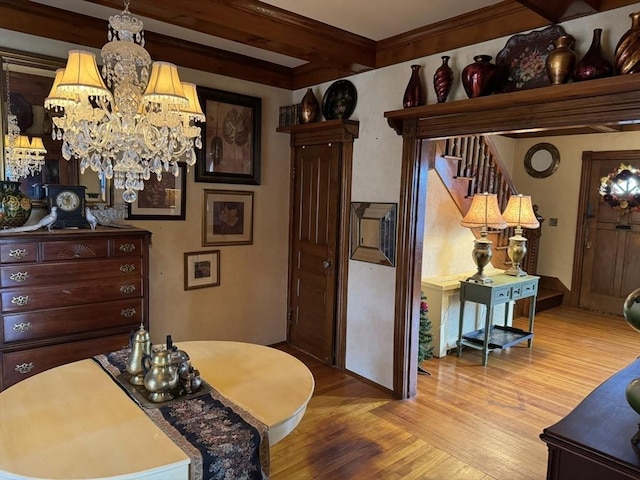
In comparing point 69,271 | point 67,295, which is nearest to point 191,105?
point 69,271

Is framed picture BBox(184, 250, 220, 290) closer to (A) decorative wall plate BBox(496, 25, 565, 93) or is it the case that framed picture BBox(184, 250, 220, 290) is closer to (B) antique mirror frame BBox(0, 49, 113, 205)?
(B) antique mirror frame BBox(0, 49, 113, 205)

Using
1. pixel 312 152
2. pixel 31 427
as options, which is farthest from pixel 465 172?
pixel 31 427

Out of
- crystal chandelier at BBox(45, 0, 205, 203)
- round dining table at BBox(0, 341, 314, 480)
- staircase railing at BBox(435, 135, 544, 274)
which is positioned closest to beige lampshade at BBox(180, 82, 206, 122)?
crystal chandelier at BBox(45, 0, 205, 203)

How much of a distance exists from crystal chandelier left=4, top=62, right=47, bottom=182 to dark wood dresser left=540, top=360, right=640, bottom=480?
10.6ft

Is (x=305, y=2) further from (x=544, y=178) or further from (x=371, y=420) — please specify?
(x=544, y=178)

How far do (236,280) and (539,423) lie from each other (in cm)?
268

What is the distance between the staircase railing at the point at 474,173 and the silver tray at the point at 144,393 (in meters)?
3.08

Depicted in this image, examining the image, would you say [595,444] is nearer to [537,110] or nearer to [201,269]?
[537,110]

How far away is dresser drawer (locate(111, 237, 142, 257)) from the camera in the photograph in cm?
284

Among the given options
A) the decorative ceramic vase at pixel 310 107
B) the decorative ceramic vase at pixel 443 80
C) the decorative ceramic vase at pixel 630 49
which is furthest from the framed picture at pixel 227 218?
the decorative ceramic vase at pixel 630 49

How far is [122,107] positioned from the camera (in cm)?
187

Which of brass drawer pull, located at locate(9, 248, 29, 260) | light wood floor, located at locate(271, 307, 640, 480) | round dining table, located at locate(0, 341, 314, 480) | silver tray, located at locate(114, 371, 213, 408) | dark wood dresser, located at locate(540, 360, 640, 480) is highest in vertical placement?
brass drawer pull, located at locate(9, 248, 29, 260)

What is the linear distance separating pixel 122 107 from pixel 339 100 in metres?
2.19

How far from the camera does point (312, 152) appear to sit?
13.2 feet
